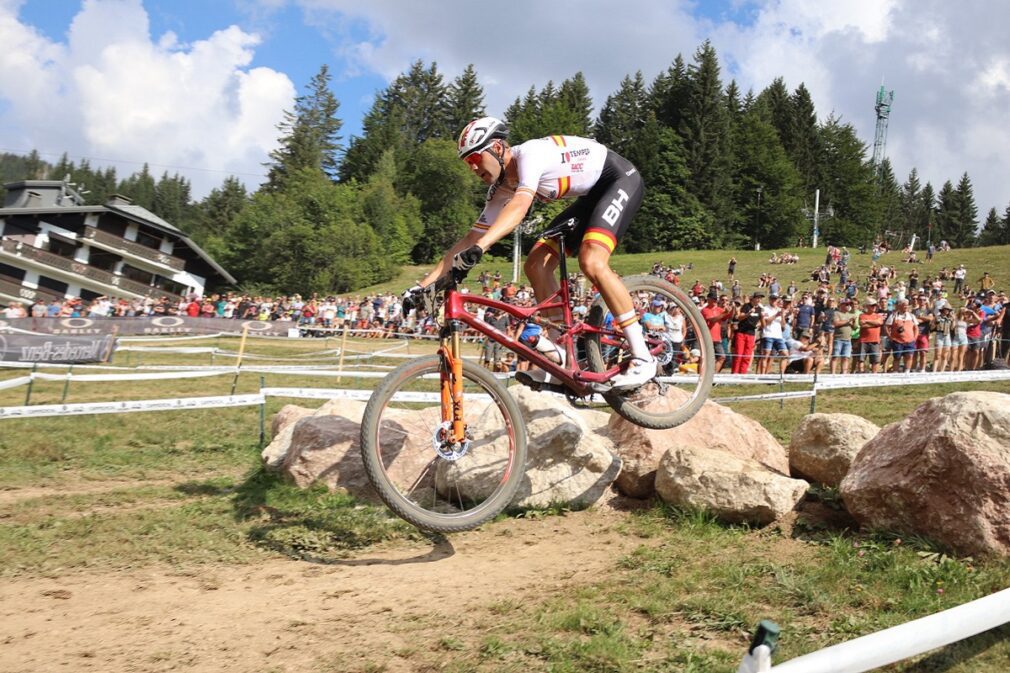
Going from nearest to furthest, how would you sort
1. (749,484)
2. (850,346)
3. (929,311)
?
(749,484), (850,346), (929,311)

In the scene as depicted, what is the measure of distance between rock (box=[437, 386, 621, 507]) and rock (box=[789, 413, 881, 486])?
1.72 metres

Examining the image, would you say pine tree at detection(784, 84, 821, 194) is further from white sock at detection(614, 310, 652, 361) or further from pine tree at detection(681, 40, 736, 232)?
white sock at detection(614, 310, 652, 361)

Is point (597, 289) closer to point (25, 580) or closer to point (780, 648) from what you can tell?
point (780, 648)

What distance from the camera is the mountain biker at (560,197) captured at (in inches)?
229

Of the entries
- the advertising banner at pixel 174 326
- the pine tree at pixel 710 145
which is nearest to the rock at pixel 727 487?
the advertising banner at pixel 174 326

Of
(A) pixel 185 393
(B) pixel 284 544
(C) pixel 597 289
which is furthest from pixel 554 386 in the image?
(A) pixel 185 393

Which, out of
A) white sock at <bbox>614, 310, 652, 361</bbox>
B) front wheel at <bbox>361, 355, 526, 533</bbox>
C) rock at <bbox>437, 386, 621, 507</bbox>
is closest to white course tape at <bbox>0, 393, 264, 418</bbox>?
front wheel at <bbox>361, 355, 526, 533</bbox>

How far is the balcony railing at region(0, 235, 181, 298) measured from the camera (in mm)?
60844

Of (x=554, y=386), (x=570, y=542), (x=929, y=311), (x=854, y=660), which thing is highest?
(x=929, y=311)

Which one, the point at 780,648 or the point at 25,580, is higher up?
the point at 780,648

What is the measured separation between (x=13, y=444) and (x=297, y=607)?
7.10 m

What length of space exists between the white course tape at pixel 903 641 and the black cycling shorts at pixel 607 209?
373 centimetres

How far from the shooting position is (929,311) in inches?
786

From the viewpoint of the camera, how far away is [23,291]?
62.8 meters
